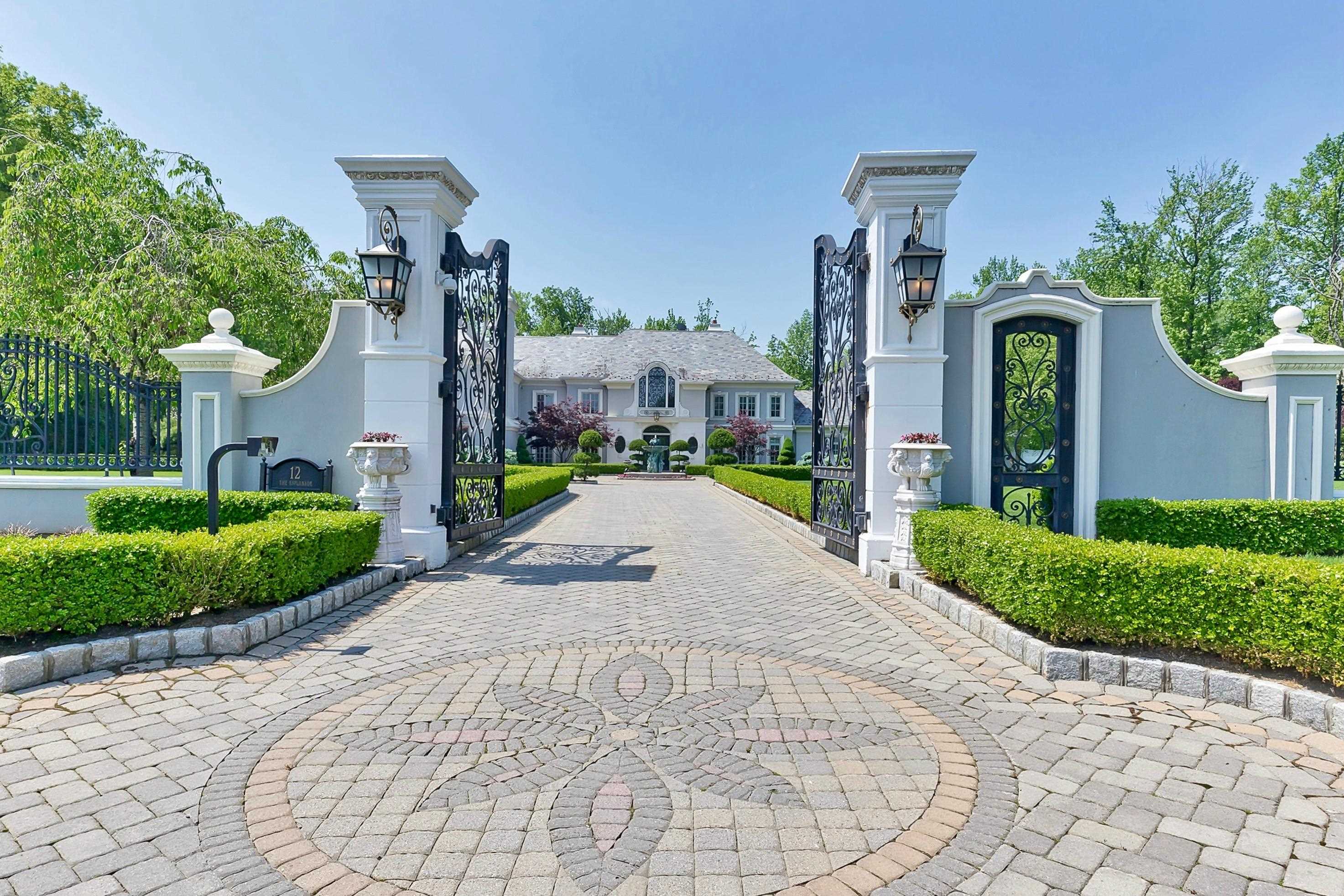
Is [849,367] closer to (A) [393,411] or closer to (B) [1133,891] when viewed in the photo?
(A) [393,411]

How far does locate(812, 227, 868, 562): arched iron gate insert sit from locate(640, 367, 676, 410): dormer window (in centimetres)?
2780

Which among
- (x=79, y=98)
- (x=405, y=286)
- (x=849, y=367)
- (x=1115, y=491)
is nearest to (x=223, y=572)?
(x=405, y=286)

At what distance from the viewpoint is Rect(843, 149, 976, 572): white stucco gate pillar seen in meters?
7.30

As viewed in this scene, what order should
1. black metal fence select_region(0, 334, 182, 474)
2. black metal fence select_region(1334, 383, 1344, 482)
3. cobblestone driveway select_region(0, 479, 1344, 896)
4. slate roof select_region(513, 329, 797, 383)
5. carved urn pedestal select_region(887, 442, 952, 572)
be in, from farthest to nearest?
slate roof select_region(513, 329, 797, 383) < black metal fence select_region(0, 334, 182, 474) < black metal fence select_region(1334, 383, 1344, 482) < carved urn pedestal select_region(887, 442, 952, 572) < cobblestone driveway select_region(0, 479, 1344, 896)

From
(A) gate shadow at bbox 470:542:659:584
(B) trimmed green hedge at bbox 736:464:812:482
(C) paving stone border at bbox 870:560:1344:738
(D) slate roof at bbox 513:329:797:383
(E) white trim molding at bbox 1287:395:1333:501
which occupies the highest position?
(D) slate roof at bbox 513:329:797:383

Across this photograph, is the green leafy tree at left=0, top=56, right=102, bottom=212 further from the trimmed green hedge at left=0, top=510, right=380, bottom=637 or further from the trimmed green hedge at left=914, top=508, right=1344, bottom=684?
the trimmed green hedge at left=914, top=508, right=1344, bottom=684

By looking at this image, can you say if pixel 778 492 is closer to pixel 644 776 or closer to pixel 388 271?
pixel 388 271

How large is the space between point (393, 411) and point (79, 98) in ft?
69.6

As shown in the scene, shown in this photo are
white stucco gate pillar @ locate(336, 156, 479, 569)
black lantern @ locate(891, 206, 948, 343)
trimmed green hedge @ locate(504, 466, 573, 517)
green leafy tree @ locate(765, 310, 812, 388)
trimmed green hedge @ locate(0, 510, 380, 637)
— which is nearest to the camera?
trimmed green hedge @ locate(0, 510, 380, 637)

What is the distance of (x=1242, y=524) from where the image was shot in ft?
23.9

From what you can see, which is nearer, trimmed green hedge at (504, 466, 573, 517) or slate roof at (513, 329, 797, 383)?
trimmed green hedge at (504, 466, 573, 517)

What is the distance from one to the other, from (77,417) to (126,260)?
18.9 ft

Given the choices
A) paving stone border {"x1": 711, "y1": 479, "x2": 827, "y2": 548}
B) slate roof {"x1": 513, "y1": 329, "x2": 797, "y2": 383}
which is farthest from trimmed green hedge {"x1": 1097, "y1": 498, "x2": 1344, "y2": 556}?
slate roof {"x1": 513, "y1": 329, "x2": 797, "y2": 383}

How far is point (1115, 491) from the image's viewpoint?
7.71 meters
